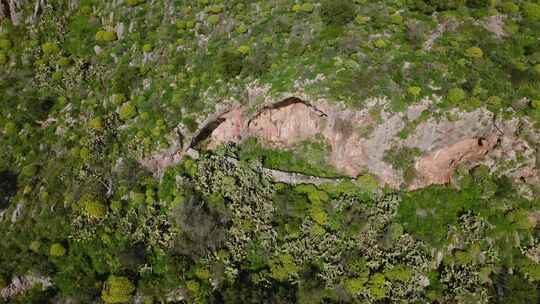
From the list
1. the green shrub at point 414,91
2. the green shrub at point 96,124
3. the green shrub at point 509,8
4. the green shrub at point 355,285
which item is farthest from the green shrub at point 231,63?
the green shrub at point 509,8

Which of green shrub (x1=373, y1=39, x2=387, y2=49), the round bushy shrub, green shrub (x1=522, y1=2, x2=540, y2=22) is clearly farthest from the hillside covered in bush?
the round bushy shrub

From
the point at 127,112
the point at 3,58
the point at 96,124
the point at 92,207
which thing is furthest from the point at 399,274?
the point at 3,58

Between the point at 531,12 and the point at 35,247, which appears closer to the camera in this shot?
the point at 35,247

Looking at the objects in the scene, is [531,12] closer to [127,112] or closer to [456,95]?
[456,95]

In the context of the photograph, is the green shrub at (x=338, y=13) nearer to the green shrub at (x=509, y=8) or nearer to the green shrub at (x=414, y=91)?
the green shrub at (x=414, y=91)

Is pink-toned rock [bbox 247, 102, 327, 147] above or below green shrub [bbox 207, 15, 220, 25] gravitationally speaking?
below

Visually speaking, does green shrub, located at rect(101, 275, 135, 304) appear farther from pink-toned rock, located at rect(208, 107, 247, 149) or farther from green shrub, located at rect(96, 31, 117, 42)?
green shrub, located at rect(96, 31, 117, 42)

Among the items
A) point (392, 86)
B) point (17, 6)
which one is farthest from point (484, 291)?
point (17, 6)
